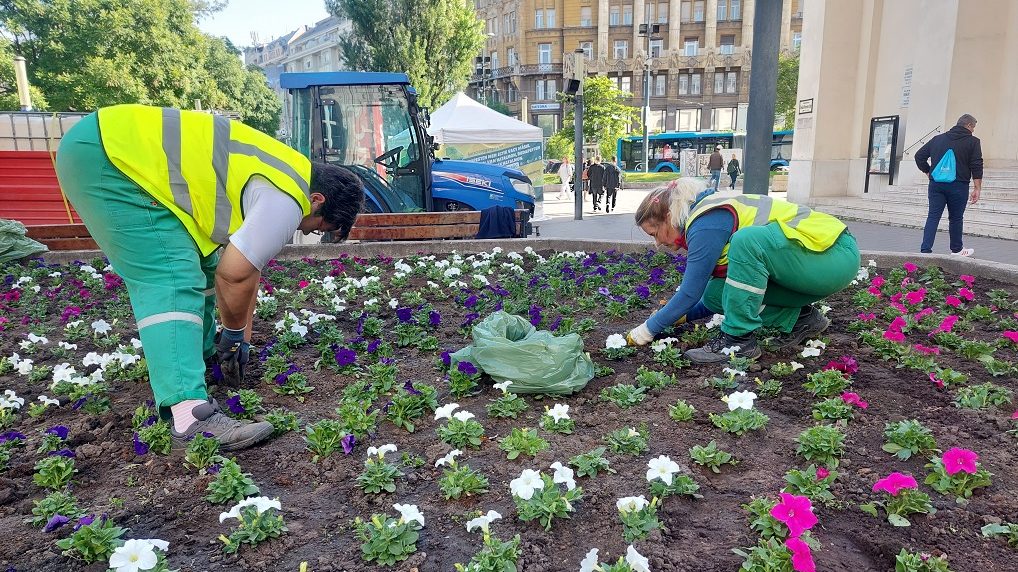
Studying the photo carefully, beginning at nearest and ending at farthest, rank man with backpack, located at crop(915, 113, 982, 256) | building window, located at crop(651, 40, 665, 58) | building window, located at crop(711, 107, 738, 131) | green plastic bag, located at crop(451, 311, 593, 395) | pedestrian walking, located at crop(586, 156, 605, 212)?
green plastic bag, located at crop(451, 311, 593, 395) → man with backpack, located at crop(915, 113, 982, 256) → pedestrian walking, located at crop(586, 156, 605, 212) → building window, located at crop(711, 107, 738, 131) → building window, located at crop(651, 40, 665, 58)

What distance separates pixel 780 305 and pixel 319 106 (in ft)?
24.0

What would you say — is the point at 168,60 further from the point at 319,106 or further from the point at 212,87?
the point at 319,106

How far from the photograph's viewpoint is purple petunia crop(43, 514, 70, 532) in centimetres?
210

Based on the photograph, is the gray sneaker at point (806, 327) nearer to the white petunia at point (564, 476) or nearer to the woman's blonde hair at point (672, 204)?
the woman's blonde hair at point (672, 204)

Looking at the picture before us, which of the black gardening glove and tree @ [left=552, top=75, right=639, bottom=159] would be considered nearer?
the black gardening glove

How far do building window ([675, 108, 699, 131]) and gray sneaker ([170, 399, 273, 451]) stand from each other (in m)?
62.1

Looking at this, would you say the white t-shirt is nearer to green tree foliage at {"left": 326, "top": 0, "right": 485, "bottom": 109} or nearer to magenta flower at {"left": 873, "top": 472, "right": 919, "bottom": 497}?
magenta flower at {"left": 873, "top": 472, "right": 919, "bottom": 497}

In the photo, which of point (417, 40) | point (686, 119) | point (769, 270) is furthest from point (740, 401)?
point (686, 119)

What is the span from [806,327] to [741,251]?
89 cm

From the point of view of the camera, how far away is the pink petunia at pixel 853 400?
2836mm

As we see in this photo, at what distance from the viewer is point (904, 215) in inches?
476

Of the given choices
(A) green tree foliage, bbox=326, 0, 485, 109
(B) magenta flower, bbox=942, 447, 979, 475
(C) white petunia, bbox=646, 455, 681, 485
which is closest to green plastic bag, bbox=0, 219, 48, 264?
(C) white petunia, bbox=646, 455, 681, 485

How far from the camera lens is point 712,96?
196 ft

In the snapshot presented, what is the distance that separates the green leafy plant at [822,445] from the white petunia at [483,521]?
1.22 metres
